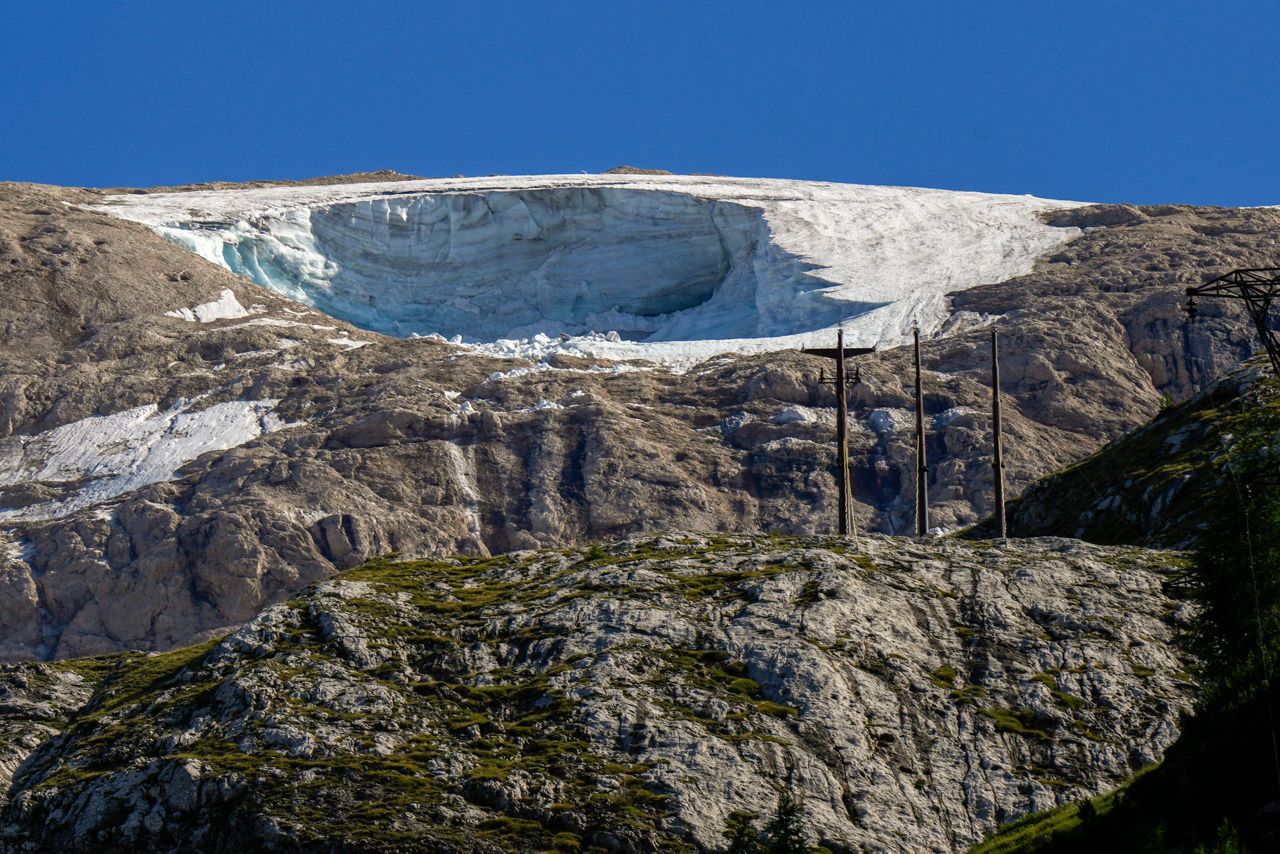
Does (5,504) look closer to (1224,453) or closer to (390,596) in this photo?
(390,596)

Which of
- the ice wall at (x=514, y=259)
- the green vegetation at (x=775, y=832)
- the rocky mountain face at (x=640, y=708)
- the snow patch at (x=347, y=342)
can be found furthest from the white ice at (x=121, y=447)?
the green vegetation at (x=775, y=832)

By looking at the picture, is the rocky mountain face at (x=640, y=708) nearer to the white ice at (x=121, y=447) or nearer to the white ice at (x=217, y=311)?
the white ice at (x=121, y=447)

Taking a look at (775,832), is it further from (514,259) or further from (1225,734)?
(514,259)

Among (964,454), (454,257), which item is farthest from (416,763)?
(454,257)

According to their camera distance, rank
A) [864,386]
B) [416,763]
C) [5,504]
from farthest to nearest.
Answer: [864,386] → [5,504] → [416,763]

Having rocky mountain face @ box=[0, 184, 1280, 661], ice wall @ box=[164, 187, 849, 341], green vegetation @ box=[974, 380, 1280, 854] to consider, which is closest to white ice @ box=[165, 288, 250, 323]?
rocky mountain face @ box=[0, 184, 1280, 661]
